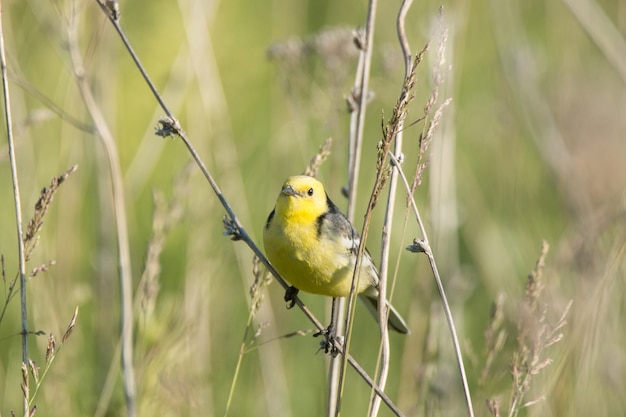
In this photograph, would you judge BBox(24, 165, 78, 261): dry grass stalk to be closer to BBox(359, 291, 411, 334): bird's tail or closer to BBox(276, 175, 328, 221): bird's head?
BBox(276, 175, 328, 221): bird's head

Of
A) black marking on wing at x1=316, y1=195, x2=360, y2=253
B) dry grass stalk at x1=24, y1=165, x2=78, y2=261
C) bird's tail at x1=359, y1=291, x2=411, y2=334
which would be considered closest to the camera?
dry grass stalk at x1=24, y1=165, x2=78, y2=261

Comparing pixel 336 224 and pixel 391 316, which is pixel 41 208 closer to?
pixel 336 224

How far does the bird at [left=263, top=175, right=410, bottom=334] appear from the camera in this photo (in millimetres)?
2939

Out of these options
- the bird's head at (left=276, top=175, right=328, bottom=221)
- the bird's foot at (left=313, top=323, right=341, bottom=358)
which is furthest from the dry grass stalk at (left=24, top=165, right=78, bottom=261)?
the bird's head at (left=276, top=175, right=328, bottom=221)

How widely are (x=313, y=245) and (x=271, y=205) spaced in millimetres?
1459

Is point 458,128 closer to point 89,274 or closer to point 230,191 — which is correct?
point 230,191

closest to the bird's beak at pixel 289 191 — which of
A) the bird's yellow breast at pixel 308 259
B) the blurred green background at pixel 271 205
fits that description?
the bird's yellow breast at pixel 308 259

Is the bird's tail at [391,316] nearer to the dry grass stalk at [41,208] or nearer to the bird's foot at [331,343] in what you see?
the bird's foot at [331,343]

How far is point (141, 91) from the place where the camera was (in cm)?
555

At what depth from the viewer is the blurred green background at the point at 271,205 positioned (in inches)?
117

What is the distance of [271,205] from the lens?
4453 mm

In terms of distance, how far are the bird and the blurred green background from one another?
25 centimetres

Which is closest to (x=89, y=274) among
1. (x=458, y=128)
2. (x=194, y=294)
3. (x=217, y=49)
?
(x=194, y=294)

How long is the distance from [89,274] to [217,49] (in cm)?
218
